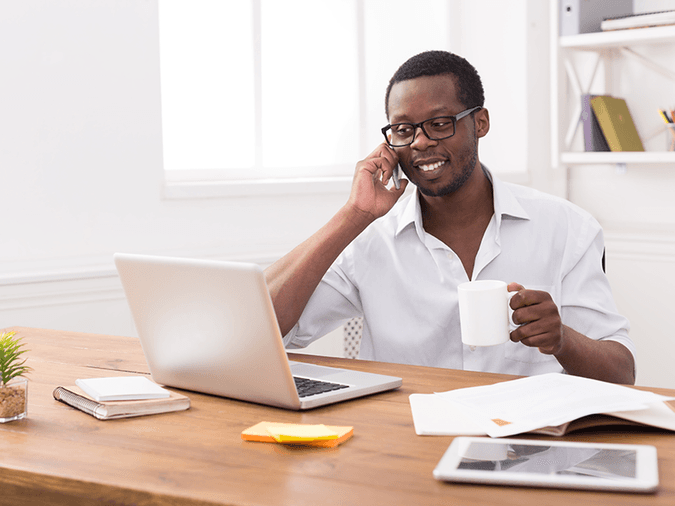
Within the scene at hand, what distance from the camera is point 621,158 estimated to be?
2.98 meters

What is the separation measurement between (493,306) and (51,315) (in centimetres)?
162

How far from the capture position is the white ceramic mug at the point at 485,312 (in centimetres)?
122

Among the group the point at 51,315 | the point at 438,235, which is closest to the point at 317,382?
the point at 438,235

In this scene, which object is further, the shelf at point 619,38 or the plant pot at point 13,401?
the shelf at point 619,38

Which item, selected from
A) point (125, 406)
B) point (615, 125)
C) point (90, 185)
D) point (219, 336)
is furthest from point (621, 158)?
point (125, 406)

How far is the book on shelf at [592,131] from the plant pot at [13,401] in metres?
2.50

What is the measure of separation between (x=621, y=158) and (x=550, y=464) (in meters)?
2.36

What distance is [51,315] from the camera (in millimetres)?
2387

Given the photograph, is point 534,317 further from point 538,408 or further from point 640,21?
point 640,21

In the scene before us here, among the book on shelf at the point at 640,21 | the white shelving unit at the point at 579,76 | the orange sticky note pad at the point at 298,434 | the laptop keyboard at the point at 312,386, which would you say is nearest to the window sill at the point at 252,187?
the white shelving unit at the point at 579,76

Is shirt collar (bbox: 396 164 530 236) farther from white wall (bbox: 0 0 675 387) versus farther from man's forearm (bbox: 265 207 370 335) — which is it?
white wall (bbox: 0 0 675 387)

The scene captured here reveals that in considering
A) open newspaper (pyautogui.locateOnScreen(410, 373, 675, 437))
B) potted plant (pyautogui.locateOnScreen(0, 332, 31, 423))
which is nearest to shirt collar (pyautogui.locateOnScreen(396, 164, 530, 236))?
open newspaper (pyautogui.locateOnScreen(410, 373, 675, 437))

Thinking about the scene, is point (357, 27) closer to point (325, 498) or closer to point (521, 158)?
point (521, 158)

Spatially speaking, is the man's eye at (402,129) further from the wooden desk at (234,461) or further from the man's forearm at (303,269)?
the wooden desk at (234,461)
